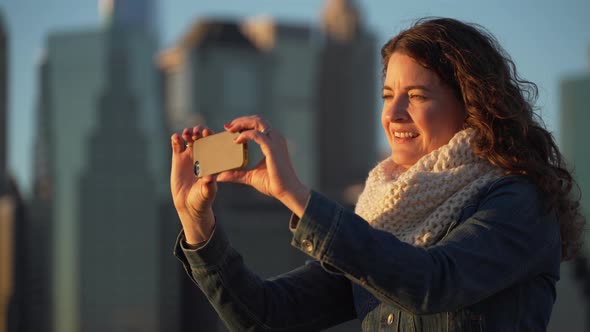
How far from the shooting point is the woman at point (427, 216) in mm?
1837

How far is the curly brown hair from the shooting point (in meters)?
2.13

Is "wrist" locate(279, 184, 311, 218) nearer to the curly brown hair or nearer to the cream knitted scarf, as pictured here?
the cream knitted scarf

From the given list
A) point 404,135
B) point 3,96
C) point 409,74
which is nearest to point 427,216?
point 404,135

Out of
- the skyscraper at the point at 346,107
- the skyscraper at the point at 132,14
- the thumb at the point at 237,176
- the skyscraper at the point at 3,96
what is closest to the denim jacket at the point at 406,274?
the thumb at the point at 237,176

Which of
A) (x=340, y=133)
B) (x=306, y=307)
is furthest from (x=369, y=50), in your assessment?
(x=306, y=307)

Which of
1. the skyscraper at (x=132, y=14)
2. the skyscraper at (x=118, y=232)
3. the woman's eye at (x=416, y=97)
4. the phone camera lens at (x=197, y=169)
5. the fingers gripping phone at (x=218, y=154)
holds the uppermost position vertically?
the woman's eye at (x=416, y=97)

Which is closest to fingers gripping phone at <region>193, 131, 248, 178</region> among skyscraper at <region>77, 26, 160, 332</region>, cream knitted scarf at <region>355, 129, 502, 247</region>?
cream knitted scarf at <region>355, 129, 502, 247</region>

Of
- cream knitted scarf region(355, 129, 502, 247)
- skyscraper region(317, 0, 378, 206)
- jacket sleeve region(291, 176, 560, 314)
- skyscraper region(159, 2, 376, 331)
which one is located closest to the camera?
jacket sleeve region(291, 176, 560, 314)

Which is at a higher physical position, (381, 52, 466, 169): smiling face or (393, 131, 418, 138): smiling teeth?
(381, 52, 466, 169): smiling face

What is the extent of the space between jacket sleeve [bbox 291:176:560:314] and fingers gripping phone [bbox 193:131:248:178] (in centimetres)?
19

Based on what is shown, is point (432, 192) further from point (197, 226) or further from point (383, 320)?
point (197, 226)

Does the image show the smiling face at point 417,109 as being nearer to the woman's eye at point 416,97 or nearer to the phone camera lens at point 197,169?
the woman's eye at point 416,97

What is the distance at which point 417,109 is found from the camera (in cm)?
221

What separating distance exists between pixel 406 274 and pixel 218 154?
1.64 feet
